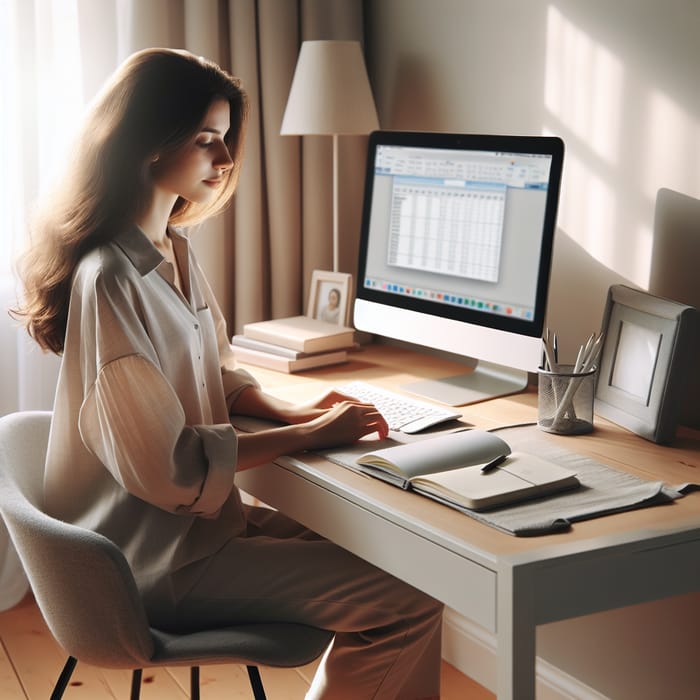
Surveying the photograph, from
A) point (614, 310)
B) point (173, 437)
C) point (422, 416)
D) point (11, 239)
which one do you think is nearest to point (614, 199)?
point (614, 310)

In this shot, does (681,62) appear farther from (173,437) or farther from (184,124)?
(173,437)

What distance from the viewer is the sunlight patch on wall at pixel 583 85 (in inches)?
78.4

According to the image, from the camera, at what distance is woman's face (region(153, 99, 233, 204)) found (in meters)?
1.69

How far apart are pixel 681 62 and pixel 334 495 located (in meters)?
0.98

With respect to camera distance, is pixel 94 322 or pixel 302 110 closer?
pixel 94 322

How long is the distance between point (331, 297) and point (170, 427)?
1.05 m

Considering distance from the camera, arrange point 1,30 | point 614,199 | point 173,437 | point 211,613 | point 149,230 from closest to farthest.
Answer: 1. point 173,437
2. point 211,613
3. point 149,230
4. point 614,199
5. point 1,30

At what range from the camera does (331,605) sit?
1.62 meters

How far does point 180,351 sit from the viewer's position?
5.40 feet

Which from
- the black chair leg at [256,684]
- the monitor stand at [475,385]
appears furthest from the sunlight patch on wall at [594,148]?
the black chair leg at [256,684]

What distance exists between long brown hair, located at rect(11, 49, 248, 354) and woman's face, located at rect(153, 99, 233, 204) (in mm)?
18

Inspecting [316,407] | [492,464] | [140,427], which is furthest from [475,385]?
[140,427]

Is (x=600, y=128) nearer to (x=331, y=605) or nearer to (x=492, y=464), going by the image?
(x=492, y=464)

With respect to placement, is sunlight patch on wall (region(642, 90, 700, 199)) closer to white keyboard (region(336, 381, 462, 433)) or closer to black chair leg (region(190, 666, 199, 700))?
white keyboard (region(336, 381, 462, 433))
